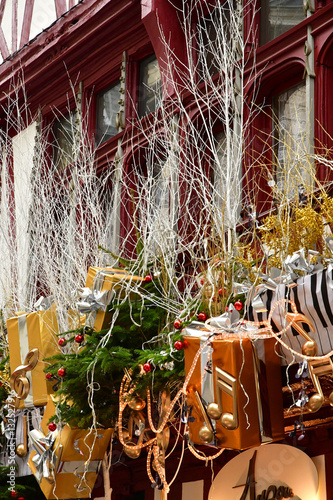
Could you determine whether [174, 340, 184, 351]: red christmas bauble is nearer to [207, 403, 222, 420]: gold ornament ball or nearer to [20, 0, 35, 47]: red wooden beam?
[207, 403, 222, 420]: gold ornament ball

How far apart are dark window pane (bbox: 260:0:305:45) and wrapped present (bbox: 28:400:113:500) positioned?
18.2 feet

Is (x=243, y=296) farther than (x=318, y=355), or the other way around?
(x=243, y=296)

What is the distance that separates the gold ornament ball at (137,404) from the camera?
909 cm

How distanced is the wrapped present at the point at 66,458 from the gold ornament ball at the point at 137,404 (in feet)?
2.55

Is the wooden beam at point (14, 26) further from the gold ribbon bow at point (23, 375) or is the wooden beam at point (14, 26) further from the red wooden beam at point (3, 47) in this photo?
the gold ribbon bow at point (23, 375)

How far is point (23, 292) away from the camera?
13289 millimetres

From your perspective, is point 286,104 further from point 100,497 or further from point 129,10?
point 100,497

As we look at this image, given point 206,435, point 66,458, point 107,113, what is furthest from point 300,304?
point 107,113

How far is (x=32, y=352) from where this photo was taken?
10750mm

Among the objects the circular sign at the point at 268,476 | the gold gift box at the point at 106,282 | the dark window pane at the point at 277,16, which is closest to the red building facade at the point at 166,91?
the dark window pane at the point at 277,16

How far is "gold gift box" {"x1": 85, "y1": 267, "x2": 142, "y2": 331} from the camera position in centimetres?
957

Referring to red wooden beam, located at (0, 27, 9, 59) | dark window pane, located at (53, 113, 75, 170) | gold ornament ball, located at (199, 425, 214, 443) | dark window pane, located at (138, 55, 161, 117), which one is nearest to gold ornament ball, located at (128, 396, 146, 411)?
gold ornament ball, located at (199, 425, 214, 443)

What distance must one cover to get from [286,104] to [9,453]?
598 cm

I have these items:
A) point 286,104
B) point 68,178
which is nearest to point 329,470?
point 286,104
